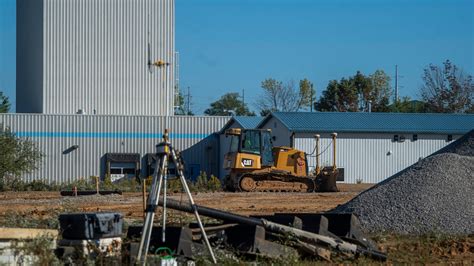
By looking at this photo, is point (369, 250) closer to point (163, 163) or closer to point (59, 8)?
point (163, 163)

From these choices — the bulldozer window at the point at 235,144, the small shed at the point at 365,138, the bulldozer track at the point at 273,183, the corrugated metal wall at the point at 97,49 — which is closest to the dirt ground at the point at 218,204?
the bulldozer track at the point at 273,183

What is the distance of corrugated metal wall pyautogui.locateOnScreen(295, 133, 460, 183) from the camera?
56.2m

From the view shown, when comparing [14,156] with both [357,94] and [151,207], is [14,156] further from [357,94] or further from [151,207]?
[357,94]

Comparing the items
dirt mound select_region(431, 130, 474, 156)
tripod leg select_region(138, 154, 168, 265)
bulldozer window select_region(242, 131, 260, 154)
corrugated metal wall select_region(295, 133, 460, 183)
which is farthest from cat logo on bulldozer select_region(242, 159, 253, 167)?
tripod leg select_region(138, 154, 168, 265)

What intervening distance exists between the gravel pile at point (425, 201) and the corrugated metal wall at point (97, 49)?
37769mm

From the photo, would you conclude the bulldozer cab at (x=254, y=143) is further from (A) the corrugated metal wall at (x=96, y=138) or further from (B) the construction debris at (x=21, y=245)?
(B) the construction debris at (x=21, y=245)

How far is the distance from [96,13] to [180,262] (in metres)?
47.1

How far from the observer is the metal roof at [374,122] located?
56.6 m

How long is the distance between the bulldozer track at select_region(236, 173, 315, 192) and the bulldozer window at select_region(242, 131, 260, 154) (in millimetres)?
1126

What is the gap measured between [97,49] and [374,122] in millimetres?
18548

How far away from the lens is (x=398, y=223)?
64.0ft

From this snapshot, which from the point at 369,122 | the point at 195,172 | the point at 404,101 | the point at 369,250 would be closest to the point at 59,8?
the point at 195,172

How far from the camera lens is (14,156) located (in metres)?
49.7

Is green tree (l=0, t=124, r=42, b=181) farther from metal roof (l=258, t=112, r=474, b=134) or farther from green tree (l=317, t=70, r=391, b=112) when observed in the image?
green tree (l=317, t=70, r=391, b=112)
